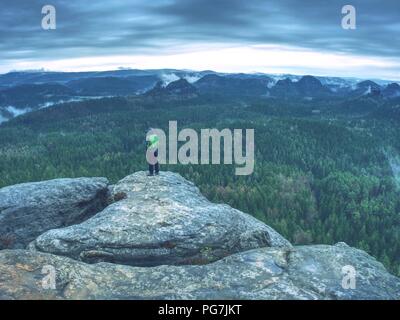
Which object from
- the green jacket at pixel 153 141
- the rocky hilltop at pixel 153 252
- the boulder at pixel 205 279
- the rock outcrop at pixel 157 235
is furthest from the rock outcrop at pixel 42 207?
the boulder at pixel 205 279

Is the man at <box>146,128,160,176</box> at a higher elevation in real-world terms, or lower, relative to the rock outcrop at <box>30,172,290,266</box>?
higher

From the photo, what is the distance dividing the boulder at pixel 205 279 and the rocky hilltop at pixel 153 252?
1.9 inches

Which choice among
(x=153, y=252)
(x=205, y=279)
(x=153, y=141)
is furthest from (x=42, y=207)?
(x=205, y=279)

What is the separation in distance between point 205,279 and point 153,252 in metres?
6.47

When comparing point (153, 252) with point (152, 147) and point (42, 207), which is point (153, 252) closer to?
point (152, 147)

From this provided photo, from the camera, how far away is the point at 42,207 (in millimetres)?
35312

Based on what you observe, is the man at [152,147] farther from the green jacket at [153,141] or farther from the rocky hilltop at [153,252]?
the rocky hilltop at [153,252]

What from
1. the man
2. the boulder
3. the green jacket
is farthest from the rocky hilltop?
the green jacket

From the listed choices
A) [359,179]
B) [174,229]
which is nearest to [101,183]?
[174,229]

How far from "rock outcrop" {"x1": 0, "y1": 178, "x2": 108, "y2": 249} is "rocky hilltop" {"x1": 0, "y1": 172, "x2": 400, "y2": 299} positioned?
8cm

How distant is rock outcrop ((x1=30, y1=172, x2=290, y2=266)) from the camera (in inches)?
1051

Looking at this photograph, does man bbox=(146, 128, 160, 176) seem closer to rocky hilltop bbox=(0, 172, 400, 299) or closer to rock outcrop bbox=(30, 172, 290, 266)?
rocky hilltop bbox=(0, 172, 400, 299)

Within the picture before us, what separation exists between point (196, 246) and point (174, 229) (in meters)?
1.96

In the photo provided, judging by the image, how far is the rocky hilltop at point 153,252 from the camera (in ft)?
66.1
